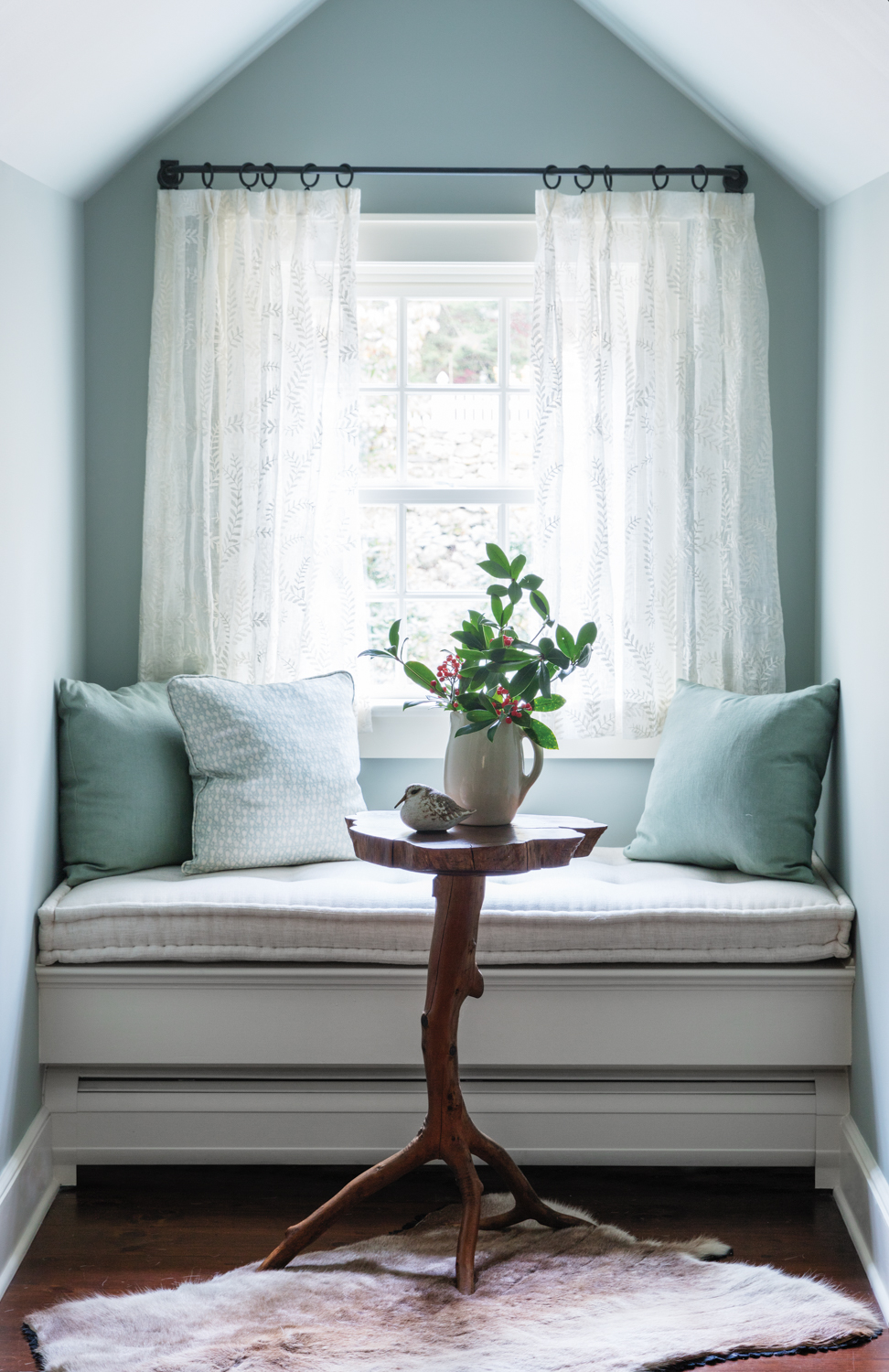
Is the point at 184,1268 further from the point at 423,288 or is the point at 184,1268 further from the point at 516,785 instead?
the point at 423,288

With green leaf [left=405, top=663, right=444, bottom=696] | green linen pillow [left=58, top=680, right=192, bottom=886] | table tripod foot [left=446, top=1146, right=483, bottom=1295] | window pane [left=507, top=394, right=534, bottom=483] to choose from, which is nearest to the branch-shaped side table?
table tripod foot [left=446, top=1146, right=483, bottom=1295]

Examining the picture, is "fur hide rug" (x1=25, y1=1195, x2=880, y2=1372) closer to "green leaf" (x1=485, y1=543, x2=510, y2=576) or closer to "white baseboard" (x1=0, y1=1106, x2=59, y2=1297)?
"white baseboard" (x1=0, y1=1106, x2=59, y2=1297)

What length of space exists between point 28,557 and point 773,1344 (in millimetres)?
2140

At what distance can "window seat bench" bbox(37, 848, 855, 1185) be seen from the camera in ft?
8.06

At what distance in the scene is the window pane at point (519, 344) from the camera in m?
3.09

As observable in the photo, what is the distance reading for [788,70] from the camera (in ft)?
7.72

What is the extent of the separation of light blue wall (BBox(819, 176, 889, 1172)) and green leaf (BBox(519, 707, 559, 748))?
2.25 ft

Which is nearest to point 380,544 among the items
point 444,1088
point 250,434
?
point 250,434

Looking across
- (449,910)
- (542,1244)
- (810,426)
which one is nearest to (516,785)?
(449,910)

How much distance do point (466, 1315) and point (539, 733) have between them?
1.07 metres

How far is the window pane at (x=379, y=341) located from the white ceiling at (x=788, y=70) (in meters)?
0.92

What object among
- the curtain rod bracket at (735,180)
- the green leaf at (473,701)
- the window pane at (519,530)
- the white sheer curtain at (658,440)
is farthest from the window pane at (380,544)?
the curtain rod bracket at (735,180)

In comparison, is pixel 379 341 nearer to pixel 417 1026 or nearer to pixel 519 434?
pixel 519 434

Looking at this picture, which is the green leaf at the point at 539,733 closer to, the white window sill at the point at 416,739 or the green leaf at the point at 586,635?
the green leaf at the point at 586,635
